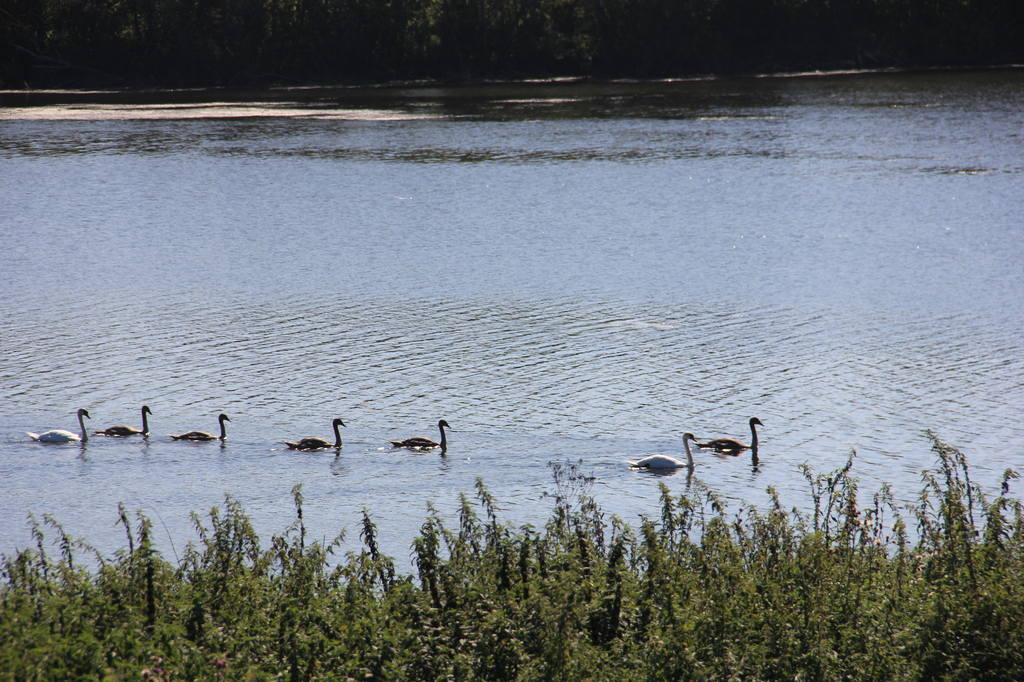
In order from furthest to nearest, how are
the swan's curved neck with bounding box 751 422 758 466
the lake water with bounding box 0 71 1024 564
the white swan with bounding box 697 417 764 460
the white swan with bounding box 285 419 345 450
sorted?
1. the white swan with bounding box 285 419 345 450
2. the white swan with bounding box 697 417 764 460
3. the swan's curved neck with bounding box 751 422 758 466
4. the lake water with bounding box 0 71 1024 564

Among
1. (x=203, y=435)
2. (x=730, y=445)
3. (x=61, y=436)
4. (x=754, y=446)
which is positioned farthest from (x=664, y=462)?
(x=61, y=436)

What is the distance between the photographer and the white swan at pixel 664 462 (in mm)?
21172

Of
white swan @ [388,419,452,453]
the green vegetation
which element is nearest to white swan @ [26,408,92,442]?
white swan @ [388,419,452,453]

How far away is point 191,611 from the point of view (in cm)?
1272

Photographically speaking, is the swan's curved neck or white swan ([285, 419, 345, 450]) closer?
the swan's curved neck

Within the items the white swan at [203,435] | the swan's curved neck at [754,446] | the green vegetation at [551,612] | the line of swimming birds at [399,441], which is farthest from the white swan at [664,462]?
the white swan at [203,435]

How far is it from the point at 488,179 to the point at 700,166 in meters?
12.1

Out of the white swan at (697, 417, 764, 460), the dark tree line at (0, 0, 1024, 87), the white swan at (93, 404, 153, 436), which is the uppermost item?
the dark tree line at (0, 0, 1024, 87)

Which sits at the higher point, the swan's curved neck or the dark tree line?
the dark tree line

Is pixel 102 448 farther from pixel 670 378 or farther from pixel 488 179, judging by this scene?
pixel 488 179

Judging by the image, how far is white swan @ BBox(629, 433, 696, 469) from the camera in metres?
21.2

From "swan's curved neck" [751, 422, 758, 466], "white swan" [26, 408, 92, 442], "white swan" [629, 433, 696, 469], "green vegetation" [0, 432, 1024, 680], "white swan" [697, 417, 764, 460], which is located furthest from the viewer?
"white swan" [26, 408, 92, 442]

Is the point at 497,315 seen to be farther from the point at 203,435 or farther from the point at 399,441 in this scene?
the point at 203,435

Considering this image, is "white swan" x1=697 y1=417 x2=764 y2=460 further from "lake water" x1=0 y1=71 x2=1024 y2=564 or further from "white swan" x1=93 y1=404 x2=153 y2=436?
"white swan" x1=93 y1=404 x2=153 y2=436
